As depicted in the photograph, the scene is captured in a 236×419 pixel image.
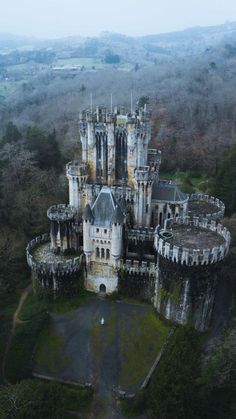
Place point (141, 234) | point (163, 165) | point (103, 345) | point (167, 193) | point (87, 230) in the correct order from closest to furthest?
point (103, 345)
point (87, 230)
point (141, 234)
point (167, 193)
point (163, 165)

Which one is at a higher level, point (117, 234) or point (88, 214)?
point (88, 214)

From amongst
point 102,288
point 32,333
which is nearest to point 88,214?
point 102,288

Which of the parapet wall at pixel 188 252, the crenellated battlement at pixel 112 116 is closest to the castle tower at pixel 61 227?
the crenellated battlement at pixel 112 116

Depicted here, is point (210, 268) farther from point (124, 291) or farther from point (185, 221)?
point (124, 291)

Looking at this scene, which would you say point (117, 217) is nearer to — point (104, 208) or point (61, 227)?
Result: point (104, 208)

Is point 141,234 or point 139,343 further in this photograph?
point 141,234

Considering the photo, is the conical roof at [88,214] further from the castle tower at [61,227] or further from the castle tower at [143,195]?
the castle tower at [143,195]

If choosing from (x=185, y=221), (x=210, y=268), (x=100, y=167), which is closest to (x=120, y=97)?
(x=100, y=167)

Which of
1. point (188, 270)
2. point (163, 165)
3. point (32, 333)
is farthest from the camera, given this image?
point (163, 165)
